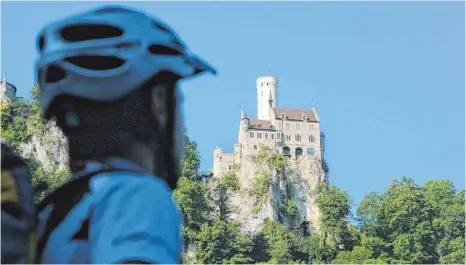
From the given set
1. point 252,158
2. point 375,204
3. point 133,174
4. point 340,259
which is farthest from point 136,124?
point 252,158

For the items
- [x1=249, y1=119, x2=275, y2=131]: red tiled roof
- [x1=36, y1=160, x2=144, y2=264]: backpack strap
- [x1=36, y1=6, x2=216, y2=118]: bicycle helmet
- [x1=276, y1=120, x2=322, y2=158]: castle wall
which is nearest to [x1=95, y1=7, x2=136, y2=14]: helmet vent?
[x1=36, y1=6, x2=216, y2=118]: bicycle helmet

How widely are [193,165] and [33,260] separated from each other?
53851mm

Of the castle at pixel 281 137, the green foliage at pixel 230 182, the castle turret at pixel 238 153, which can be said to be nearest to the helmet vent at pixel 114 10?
the green foliage at pixel 230 182

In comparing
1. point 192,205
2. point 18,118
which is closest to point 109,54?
point 192,205

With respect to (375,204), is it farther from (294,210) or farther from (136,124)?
(136,124)

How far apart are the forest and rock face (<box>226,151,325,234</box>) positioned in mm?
1141

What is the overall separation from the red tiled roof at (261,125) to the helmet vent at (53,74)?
63.4 meters

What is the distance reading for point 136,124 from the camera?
8.09 feet

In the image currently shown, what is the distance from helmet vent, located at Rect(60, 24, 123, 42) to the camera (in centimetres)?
238

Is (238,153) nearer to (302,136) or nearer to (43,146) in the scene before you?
(302,136)

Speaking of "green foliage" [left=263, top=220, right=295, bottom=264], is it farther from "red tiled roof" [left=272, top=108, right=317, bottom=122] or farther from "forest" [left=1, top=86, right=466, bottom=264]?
"red tiled roof" [left=272, top=108, right=317, bottom=122]

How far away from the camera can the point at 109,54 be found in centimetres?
234

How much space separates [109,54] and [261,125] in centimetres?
6426

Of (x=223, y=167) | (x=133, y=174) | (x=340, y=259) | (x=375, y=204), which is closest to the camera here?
(x=133, y=174)
